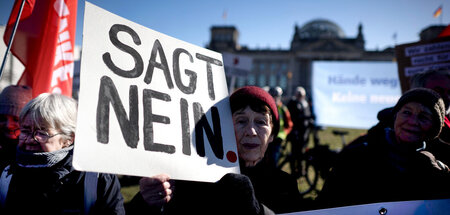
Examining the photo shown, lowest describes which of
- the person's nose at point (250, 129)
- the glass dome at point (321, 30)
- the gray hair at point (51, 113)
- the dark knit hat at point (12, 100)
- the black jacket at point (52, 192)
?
the black jacket at point (52, 192)

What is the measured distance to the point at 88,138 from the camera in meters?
0.89

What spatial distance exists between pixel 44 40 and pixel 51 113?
1282 mm

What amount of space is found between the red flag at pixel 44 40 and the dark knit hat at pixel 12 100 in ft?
0.48

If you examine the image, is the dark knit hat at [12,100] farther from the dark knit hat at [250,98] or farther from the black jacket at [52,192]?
the dark knit hat at [250,98]

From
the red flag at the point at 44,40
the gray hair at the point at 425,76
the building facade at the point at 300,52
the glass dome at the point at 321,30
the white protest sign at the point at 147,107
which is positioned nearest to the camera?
the white protest sign at the point at 147,107

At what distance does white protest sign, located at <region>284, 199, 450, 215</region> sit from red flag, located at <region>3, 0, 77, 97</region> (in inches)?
94.9

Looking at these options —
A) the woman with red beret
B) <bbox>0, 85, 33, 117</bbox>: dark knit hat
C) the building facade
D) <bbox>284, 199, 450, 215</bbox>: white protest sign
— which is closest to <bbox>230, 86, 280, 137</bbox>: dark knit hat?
the woman with red beret

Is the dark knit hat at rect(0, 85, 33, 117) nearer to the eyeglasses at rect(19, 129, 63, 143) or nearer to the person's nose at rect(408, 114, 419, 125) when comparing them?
the eyeglasses at rect(19, 129, 63, 143)

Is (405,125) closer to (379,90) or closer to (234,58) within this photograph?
(379,90)

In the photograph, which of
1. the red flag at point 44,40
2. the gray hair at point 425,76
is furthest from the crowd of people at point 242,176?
the gray hair at point 425,76

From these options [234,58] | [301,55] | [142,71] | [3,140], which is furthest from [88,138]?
[301,55]

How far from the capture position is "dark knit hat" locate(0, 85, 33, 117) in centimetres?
197

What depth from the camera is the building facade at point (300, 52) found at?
195 ft

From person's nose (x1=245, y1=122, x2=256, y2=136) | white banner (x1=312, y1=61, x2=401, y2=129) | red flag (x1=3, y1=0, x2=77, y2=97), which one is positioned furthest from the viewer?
white banner (x1=312, y1=61, x2=401, y2=129)
